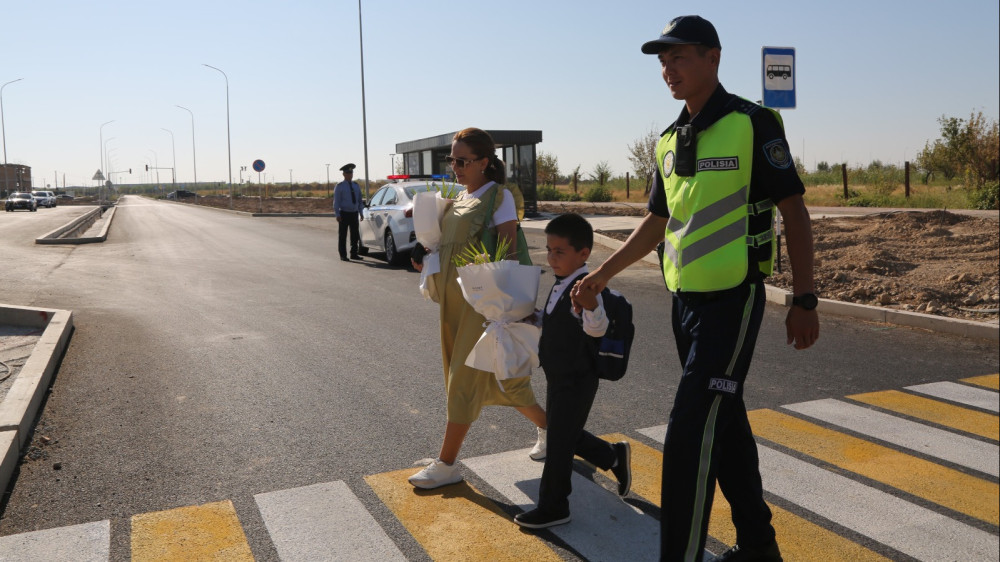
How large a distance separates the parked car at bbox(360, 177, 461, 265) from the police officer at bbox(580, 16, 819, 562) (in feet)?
37.0

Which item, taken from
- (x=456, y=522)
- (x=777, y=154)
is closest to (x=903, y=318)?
(x=456, y=522)

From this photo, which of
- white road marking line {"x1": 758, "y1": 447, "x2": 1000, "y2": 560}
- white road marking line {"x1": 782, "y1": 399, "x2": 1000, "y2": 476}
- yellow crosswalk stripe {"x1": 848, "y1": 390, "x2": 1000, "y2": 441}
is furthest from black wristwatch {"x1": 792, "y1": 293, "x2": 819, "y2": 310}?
yellow crosswalk stripe {"x1": 848, "y1": 390, "x2": 1000, "y2": 441}

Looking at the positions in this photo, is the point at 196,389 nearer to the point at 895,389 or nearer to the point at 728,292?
the point at 728,292

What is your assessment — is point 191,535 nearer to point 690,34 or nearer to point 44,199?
point 690,34

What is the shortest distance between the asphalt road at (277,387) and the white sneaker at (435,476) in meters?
0.24

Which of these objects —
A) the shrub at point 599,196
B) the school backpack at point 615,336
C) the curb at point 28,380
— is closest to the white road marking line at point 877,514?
the school backpack at point 615,336

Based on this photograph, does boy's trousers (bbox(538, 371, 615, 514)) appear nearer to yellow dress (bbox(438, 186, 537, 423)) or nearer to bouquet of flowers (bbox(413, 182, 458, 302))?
yellow dress (bbox(438, 186, 537, 423))

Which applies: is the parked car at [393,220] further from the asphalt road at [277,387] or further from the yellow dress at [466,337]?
the yellow dress at [466,337]

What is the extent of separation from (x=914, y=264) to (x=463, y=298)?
9923mm

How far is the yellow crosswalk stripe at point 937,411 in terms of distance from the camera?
16.3 ft

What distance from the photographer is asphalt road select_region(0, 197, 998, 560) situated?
4188 millimetres

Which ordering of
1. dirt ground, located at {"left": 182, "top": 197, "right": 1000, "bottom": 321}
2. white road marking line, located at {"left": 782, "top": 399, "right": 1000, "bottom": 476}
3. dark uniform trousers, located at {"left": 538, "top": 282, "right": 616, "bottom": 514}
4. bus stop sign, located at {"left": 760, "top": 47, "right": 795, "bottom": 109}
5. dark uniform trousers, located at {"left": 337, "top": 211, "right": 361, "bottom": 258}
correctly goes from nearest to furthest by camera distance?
dark uniform trousers, located at {"left": 538, "top": 282, "right": 616, "bottom": 514} → white road marking line, located at {"left": 782, "top": 399, "right": 1000, "bottom": 476} → dirt ground, located at {"left": 182, "top": 197, "right": 1000, "bottom": 321} → bus stop sign, located at {"left": 760, "top": 47, "right": 795, "bottom": 109} → dark uniform trousers, located at {"left": 337, "top": 211, "right": 361, "bottom": 258}

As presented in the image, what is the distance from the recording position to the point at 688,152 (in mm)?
2887

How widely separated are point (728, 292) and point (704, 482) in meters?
0.65
